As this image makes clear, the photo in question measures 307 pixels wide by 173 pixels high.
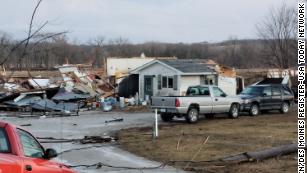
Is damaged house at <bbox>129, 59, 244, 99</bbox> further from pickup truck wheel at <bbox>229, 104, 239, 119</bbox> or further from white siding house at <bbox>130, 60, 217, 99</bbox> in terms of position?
pickup truck wheel at <bbox>229, 104, 239, 119</bbox>

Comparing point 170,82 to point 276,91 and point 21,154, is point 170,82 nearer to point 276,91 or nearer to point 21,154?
point 276,91

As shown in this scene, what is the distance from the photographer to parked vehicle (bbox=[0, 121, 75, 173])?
23.7ft

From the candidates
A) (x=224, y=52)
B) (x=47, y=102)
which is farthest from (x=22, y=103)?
(x=224, y=52)

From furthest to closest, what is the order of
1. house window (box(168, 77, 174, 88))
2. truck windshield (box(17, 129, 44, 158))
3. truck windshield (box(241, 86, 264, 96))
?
house window (box(168, 77, 174, 88)) → truck windshield (box(241, 86, 264, 96)) → truck windshield (box(17, 129, 44, 158))

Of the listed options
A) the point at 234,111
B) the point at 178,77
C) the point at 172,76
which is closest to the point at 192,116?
the point at 234,111

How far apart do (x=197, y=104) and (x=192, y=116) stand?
0.78 metres

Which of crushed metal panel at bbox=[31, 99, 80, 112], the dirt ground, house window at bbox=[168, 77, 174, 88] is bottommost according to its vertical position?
the dirt ground

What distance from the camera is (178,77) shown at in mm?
44875

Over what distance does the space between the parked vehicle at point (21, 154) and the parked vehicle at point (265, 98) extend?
24114 millimetres

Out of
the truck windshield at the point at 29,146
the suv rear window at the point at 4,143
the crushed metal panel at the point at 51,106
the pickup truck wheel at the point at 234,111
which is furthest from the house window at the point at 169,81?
the suv rear window at the point at 4,143

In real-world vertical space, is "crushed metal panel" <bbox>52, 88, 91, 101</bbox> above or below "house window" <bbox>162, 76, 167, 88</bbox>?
below

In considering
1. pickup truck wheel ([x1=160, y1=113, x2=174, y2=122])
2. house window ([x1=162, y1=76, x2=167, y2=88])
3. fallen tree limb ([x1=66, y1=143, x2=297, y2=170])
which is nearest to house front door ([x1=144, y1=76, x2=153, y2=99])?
house window ([x1=162, y1=76, x2=167, y2=88])

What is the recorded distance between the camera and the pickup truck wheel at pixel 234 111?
3023cm

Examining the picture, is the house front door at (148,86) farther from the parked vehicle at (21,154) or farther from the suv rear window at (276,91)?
the parked vehicle at (21,154)
